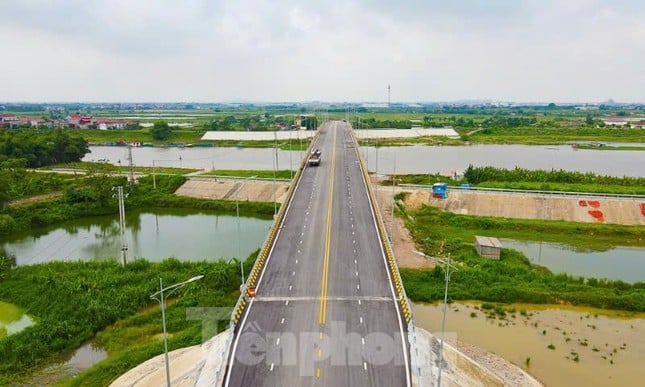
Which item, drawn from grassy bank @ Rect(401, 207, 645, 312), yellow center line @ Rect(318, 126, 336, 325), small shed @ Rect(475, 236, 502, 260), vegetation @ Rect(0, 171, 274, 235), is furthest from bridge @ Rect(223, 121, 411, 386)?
vegetation @ Rect(0, 171, 274, 235)

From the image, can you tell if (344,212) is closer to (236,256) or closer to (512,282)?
(236,256)

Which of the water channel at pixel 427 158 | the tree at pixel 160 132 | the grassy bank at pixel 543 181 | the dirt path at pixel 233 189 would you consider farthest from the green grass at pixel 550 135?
the tree at pixel 160 132

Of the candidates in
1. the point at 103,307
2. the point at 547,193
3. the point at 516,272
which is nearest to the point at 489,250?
the point at 516,272

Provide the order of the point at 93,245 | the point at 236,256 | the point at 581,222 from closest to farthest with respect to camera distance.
A: 1. the point at 236,256
2. the point at 93,245
3. the point at 581,222

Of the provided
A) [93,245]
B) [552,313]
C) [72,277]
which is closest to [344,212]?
[552,313]

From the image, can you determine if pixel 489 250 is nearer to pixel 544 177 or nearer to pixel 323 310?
pixel 323 310

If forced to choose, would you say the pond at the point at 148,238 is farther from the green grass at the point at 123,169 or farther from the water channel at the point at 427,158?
the water channel at the point at 427,158

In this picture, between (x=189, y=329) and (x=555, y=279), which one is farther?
(x=555, y=279)
